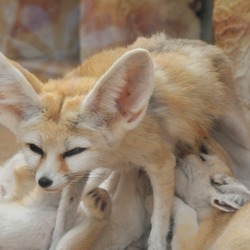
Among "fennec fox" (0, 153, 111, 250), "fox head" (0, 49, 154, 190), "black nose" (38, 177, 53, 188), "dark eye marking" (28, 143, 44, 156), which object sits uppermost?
"fox head" (0, 49, 154, 190)

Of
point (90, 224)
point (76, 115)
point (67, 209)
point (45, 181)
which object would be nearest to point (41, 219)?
point (67, 209)

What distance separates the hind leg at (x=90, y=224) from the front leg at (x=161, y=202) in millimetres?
232

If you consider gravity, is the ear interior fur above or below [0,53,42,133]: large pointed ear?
below

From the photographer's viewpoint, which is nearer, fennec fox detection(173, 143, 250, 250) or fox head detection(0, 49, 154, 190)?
fox head detection(0, 49, 154, 190)

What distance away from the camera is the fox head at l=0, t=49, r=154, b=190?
301 cm

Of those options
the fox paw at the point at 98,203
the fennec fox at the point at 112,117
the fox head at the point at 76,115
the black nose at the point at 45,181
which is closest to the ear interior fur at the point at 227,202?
the fennec fox at the point at 112,117

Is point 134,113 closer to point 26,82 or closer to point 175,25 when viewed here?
point 26,82

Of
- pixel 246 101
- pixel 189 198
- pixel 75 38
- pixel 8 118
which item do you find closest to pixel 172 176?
pixel 189 198

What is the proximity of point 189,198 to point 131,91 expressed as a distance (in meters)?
0.85

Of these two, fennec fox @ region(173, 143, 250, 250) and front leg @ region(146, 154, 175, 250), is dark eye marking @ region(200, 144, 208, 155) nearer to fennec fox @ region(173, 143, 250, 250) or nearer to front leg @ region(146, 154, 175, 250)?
fennec fox @ region(173, 143, 250, 250)

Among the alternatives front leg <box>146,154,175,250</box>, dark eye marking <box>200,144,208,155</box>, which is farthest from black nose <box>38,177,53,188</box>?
dark eye marking <box>200,144,208,155</box>

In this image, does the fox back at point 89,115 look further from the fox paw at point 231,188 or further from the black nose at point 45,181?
the fox paw at point 231,188

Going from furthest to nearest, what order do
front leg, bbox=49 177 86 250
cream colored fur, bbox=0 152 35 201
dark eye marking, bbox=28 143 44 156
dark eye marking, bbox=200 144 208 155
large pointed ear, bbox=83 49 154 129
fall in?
cream colored fur, bbox=0 152 35 201 < dark eye marking, bbox=200 144 208 155 < front leg, bbox=49 177 86 250 < dark eye marking, bbox=28 143 44 156 < large pointed ear, bbox=83 49 154 129

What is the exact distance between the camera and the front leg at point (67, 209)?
11.6 ft
